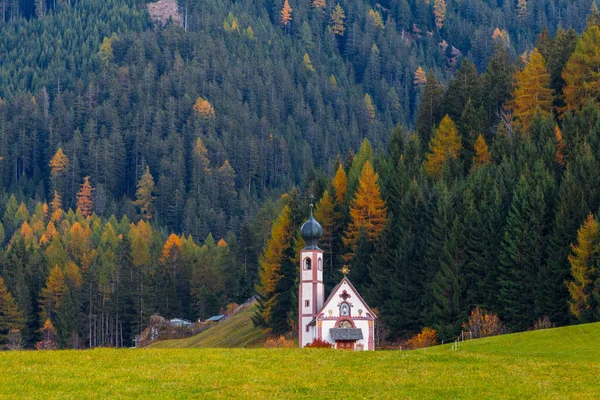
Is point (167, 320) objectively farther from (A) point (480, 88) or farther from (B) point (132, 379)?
(B) point (132, 379)

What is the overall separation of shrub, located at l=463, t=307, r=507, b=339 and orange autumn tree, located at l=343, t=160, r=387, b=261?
2125 cm

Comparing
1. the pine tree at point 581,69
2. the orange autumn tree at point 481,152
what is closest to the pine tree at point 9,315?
the orange autumn tree at point 481,152

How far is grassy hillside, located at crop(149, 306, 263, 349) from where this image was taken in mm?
126500

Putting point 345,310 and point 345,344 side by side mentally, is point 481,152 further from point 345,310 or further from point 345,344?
point 345,344

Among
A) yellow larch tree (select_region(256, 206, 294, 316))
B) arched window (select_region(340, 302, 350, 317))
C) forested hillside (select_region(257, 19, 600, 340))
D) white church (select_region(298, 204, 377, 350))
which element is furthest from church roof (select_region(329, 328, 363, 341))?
yellow larch tree (select_region(256, 206, 294, 316))

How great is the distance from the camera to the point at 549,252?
94.8m

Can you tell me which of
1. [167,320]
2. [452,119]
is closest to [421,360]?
[452,119]

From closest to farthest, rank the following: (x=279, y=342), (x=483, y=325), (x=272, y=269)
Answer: (x=483, y=325), (x=279, y=342), (x=272, y=269)

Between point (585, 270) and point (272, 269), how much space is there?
43098 millimetres

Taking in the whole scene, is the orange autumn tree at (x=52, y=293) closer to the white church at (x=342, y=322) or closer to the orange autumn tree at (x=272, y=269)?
the orange autumn tree at (x=272, y=269)

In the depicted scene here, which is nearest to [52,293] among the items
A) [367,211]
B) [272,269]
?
[272,269]

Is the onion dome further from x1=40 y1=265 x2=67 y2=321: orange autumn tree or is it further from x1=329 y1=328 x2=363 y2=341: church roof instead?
x1=40 y1=265 x2=67 y2=321: orange autumn tree

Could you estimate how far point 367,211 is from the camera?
4624 inches

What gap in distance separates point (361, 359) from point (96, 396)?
12940mm
